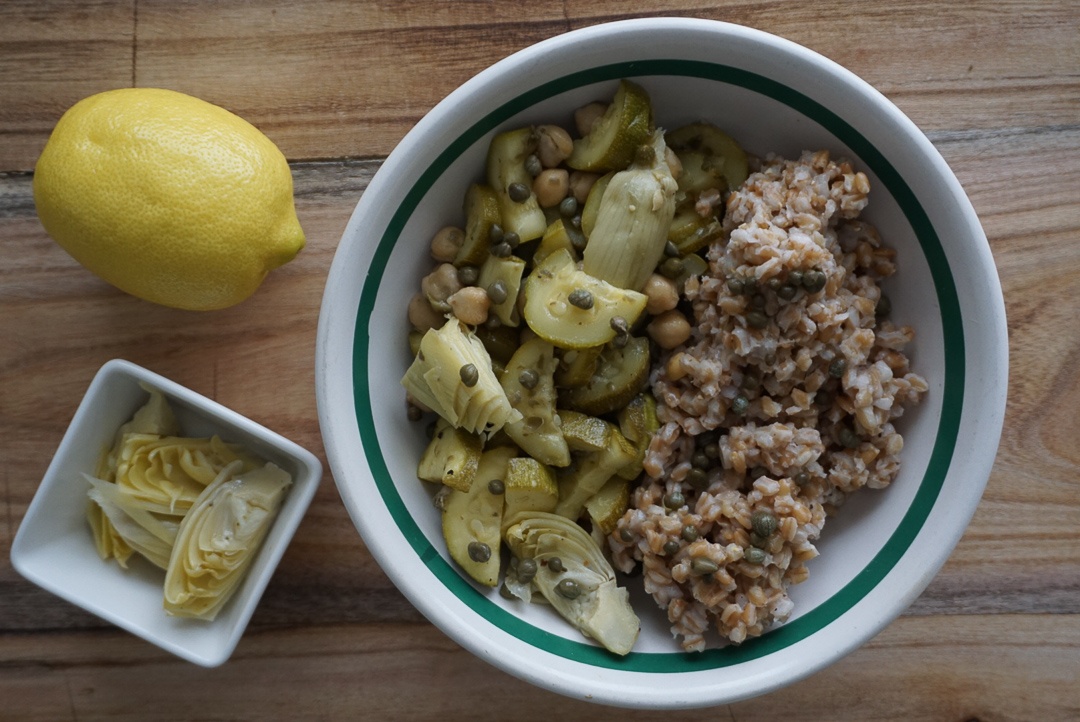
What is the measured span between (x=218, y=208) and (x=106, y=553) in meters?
0.82

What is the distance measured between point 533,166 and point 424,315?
36 cm

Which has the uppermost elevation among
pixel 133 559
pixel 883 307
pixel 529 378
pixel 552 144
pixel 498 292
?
pixel 552 144

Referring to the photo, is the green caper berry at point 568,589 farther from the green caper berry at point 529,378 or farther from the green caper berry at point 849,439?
the green caper berry at point 849,439

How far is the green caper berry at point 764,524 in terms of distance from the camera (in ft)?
5.08

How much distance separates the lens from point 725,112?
1700mm

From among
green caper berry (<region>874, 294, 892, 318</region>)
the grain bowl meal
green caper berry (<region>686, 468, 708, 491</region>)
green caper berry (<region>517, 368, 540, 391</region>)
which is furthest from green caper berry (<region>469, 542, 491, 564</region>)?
green caper berry (<region>874, 294, 892, 318</region>)

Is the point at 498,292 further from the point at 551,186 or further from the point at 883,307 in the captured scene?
the point at 883,307

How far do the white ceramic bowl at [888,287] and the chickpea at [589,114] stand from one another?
0.02 meters

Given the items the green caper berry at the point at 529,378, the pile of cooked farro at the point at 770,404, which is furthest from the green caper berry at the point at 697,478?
the green caper berry at the point at 529,378

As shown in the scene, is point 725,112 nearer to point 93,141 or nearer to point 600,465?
point 600,465

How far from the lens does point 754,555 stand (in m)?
1.55

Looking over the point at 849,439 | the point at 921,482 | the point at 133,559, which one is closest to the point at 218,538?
the point at 133,559

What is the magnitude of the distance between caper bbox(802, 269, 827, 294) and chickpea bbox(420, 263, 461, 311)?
25.7 inches

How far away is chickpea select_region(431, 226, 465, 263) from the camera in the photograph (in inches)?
67.3
